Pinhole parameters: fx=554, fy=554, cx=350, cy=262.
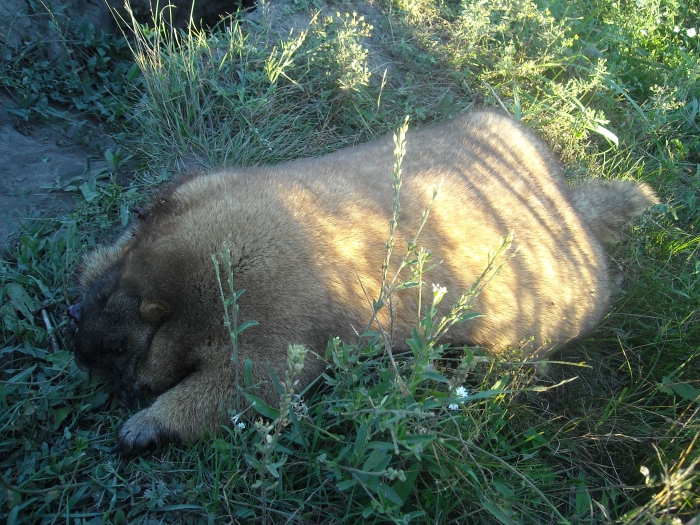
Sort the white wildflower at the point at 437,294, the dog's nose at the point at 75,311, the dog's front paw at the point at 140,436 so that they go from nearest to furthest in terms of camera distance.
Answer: the white wildflower at the point at 437,294 < the dog's front paw at the point at 140,436 < the dog's nose at the point at 75,311

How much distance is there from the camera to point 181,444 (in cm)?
281

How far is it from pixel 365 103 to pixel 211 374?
279cm

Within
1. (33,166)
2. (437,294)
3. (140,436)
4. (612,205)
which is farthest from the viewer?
(612,205)

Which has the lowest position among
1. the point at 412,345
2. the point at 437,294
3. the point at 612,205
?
the point at 412,345

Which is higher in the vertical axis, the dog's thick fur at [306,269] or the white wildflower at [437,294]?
the white wildflower at [437,294]

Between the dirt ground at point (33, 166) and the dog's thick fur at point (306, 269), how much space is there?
69cm

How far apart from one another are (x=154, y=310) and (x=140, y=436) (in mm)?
621

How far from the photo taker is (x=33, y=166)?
3871mm

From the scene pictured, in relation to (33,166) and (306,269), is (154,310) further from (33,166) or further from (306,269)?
(33,166)

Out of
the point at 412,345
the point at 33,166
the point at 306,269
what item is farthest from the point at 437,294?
the point at 33,166

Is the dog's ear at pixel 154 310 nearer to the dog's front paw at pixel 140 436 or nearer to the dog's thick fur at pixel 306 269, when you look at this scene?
the dog's thick fur at pixel 306 269

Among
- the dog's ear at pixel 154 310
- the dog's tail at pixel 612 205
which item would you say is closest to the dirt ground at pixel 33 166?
the dog's ear at pixel 154 310

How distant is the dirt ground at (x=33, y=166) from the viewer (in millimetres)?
3639

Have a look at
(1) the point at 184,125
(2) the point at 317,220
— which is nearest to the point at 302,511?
(2) the point at 317,220
